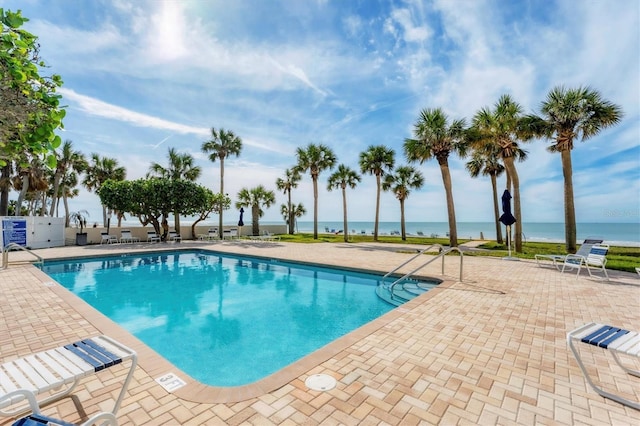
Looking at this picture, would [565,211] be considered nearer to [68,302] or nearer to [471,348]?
[471,348]

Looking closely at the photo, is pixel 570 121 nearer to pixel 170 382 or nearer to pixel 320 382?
pixel 320 382

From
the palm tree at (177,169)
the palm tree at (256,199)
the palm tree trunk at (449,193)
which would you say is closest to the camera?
the palm tree trunk at (449,193)

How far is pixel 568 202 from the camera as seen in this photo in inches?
584

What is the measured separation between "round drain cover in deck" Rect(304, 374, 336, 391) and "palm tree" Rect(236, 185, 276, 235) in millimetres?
29073

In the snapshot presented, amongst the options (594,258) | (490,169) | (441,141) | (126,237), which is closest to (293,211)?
(126,237)

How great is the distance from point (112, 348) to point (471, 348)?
4.28m

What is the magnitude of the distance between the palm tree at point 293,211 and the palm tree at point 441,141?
887 inches

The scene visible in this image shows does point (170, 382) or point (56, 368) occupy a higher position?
point (56, 368)

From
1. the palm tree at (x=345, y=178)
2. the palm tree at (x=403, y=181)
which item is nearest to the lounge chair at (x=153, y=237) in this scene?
the palm tree at (x=345, y=178)

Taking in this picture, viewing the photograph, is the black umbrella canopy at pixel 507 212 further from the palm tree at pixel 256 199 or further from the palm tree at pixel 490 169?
the palm tree at pixel 256 199

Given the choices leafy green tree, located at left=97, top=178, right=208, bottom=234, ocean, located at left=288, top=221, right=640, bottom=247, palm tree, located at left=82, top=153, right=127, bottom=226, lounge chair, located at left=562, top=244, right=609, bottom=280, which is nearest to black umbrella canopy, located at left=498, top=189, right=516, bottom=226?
lounge chair, located at left=562, top=244, right=609, bottom=280

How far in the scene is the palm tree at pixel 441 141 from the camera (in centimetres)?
1698

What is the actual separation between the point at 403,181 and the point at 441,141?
12.4 metres

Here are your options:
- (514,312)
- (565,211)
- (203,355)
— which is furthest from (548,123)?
(203,355)
